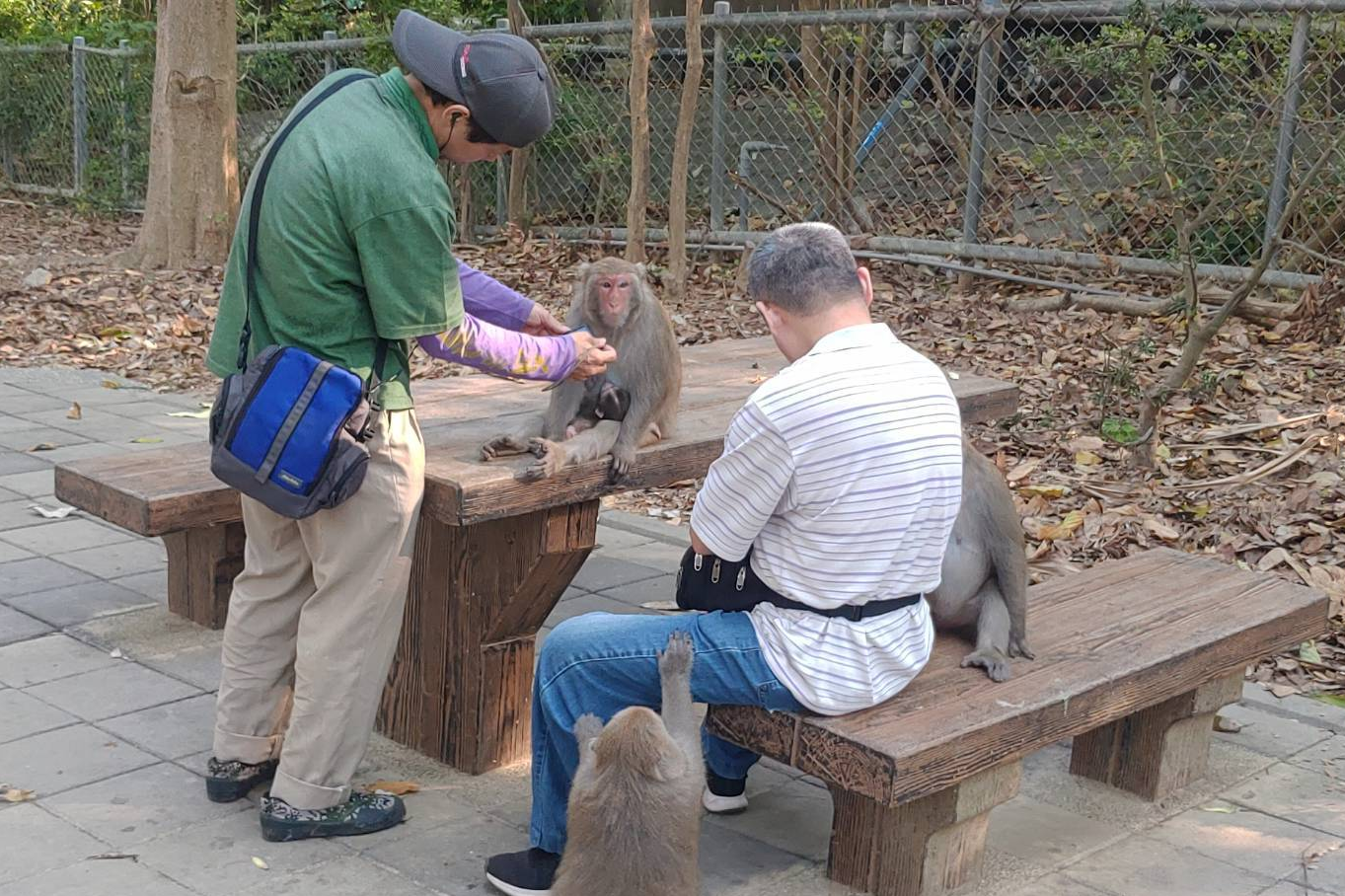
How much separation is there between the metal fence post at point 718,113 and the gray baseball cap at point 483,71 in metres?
7.40

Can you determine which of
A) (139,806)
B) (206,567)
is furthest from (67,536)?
(139,806)

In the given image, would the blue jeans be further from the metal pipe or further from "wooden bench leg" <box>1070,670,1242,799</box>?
the metal pipe

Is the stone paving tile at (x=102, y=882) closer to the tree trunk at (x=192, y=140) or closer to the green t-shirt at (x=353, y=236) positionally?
the green t-shirt at (x=353, y=236)

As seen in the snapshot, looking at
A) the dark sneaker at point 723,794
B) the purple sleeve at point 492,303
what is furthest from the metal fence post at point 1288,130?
the dark sneaker at point 723,794

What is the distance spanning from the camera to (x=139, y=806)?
4.01 meters

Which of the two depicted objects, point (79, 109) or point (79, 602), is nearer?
point (79, 602)

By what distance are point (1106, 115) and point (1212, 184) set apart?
116 cm

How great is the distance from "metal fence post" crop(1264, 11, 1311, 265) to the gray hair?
226 inches

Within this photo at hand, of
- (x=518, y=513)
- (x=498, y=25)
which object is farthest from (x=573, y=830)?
(x=498, y=25)

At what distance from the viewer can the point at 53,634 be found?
522 cm

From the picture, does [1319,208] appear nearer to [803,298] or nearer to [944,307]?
[944,307]

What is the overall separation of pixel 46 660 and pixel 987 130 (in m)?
6.86

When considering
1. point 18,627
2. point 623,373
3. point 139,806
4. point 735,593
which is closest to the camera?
point 735,593

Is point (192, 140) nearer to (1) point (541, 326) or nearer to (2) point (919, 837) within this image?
(1) point (541, 326)
